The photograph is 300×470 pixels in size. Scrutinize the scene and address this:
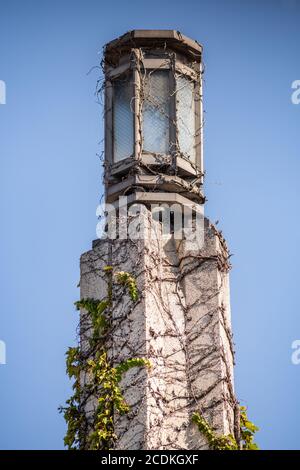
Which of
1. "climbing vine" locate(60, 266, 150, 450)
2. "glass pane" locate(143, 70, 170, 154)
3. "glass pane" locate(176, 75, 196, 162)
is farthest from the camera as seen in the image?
"glass pane" locate(176, 75, 196, 162)

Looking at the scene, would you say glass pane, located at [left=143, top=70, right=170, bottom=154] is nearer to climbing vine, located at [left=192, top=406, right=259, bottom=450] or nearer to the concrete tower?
the concrete tower

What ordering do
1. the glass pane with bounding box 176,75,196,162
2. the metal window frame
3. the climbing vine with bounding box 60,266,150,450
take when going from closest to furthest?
the climbing vine with bounding box 60,266,150,450
the metal window frame
the glass pane with bounding box 176,75,196,162

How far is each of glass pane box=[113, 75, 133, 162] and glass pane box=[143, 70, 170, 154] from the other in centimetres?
21

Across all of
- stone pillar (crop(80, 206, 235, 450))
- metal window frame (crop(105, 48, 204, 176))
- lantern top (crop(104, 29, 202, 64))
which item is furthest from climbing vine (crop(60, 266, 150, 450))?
lantern top (crop(104, 29, 202, 64))

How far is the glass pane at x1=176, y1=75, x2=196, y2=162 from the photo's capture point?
22156mm

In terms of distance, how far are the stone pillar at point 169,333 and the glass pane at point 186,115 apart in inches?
47.8

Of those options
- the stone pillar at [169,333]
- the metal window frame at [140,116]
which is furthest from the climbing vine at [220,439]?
→ the metal window frame at [140,116]

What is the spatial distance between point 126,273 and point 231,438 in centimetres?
237

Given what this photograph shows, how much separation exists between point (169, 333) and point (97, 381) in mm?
1099

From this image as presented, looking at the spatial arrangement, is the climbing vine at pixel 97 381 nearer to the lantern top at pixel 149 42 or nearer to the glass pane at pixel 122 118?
the glass pane at pixel 122 118

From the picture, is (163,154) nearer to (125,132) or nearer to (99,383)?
(125,132)

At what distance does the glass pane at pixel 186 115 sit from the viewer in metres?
22.2

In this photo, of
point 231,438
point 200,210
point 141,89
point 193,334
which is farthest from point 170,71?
point 231,438

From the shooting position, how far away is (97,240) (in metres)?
21.4
